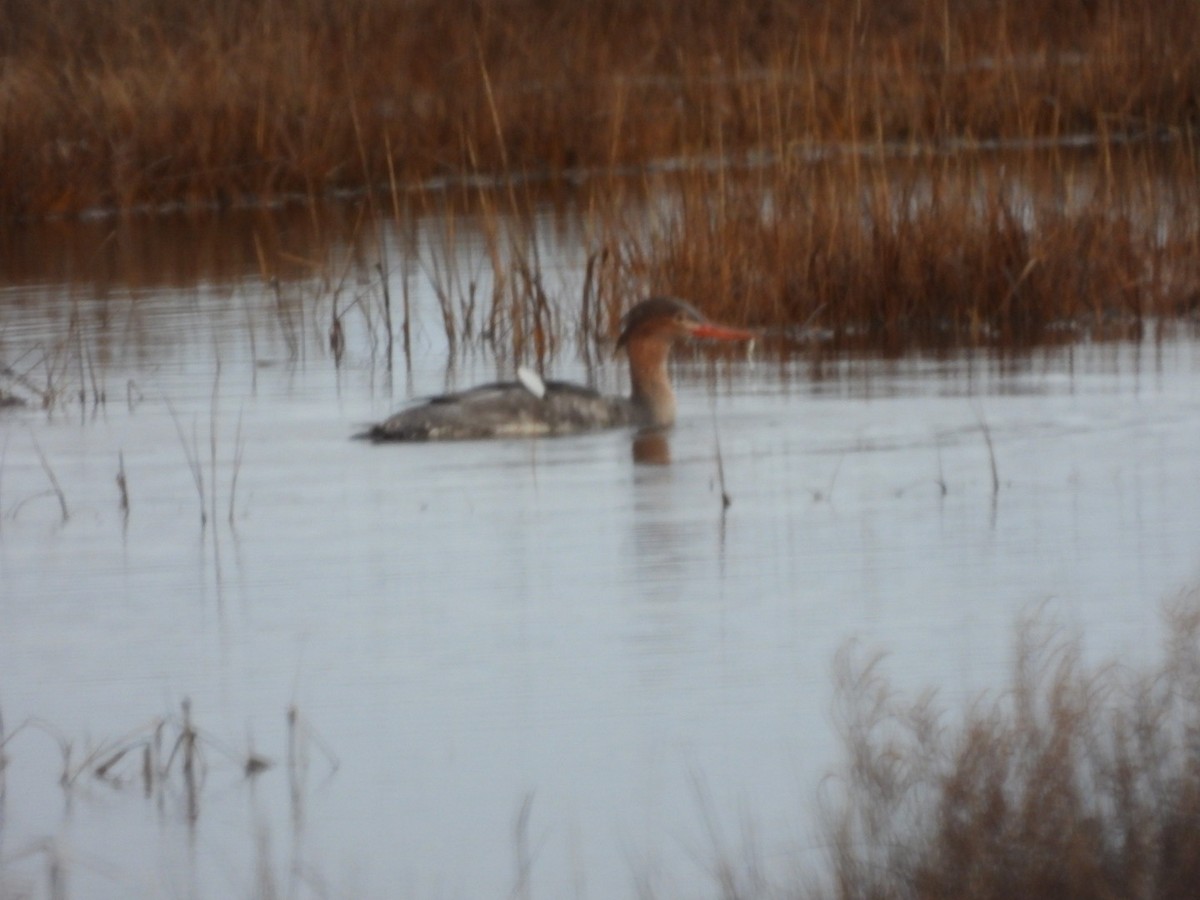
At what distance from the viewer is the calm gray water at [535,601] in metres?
4.04

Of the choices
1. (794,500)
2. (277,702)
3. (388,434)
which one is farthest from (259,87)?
(277,702)

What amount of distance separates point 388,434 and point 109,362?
2.56 meters

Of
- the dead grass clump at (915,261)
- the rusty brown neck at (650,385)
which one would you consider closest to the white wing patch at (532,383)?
the rusty brown neck at (650,385)

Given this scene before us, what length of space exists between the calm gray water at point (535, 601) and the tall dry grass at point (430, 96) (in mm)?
7085

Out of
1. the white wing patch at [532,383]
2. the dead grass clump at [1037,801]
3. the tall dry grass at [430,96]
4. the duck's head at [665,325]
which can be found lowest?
the dead grass clump at [1037,801]

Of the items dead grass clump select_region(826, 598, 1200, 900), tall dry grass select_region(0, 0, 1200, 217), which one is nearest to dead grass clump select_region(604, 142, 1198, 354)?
tall dry grass select_region(0, 0, 1200, 217)

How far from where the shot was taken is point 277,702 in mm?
4750

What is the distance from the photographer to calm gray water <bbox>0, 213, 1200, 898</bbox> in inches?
159

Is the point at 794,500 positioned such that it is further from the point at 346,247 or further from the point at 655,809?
the point at 346,247

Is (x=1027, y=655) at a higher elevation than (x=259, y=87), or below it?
below

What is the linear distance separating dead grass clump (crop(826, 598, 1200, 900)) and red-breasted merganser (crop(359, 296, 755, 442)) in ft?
12.6

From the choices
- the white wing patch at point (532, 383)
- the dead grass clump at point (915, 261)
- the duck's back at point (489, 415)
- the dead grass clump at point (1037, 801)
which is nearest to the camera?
the dead grass clump at point (1037, 801)

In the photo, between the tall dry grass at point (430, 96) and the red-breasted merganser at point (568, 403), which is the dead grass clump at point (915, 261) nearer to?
the red-breasted merganser at point (568, 403)

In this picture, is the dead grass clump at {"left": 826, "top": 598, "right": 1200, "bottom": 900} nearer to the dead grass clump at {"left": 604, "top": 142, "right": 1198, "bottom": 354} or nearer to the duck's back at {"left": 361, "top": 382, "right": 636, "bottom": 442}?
the duck's back at {"left": 361, "top": 382, "right": 636, "bottom": 442}
